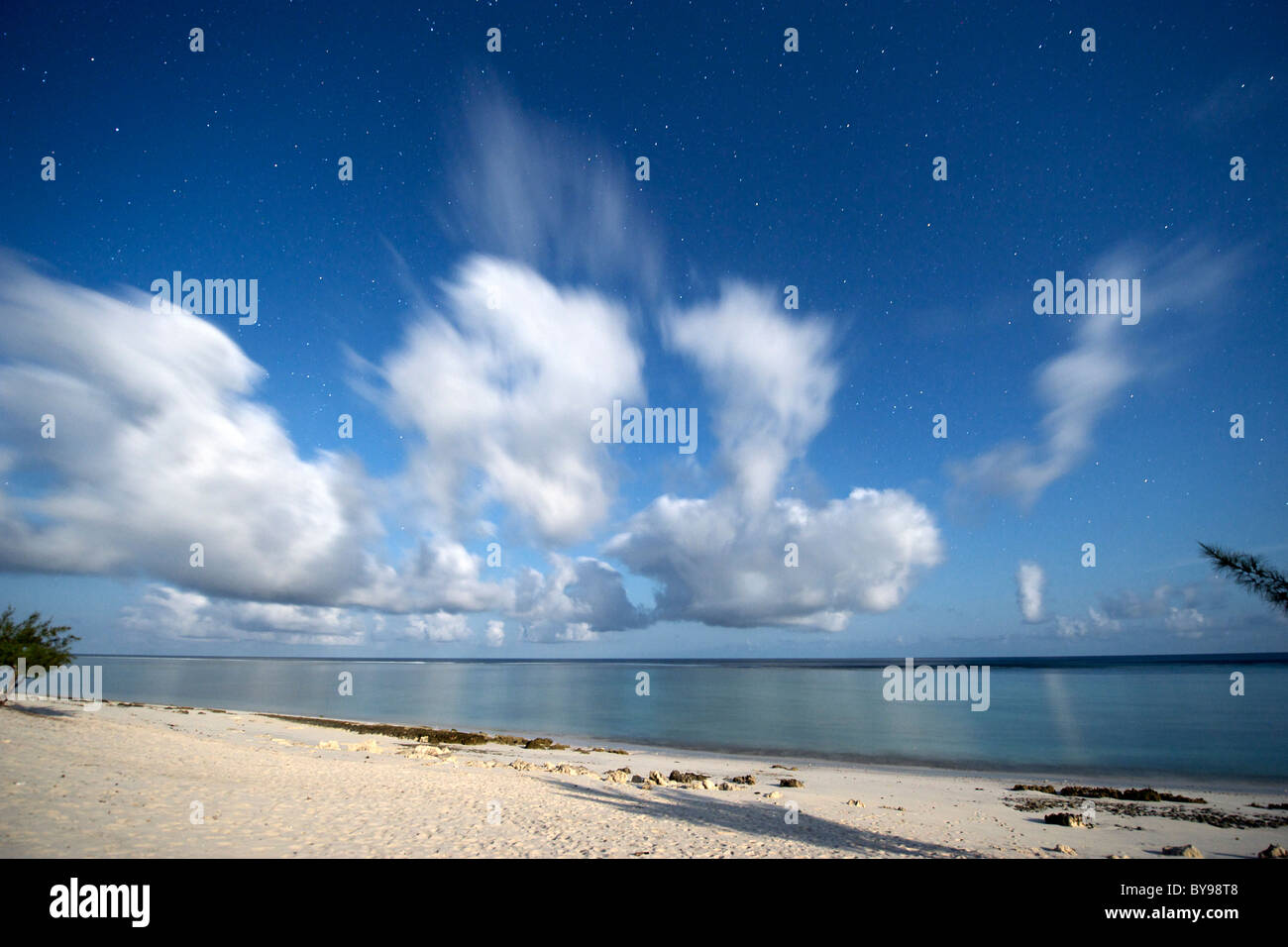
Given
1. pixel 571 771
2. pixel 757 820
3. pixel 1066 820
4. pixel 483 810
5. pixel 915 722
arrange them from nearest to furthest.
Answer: pixel 483 810 < pixel 757 820 < pixel 1066 820 < pixel 571 771 < pixel 915 722

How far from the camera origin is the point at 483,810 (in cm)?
1575

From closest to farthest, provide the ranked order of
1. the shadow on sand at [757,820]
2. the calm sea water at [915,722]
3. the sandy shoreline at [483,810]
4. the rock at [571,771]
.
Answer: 1. the sandy shoreline at [483,810]
2. the shadow on sand at [757,820]
3. the rock at [571,771]
4. the calm sea water at [915,722]

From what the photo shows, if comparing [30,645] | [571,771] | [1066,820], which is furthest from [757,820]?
[30,645]

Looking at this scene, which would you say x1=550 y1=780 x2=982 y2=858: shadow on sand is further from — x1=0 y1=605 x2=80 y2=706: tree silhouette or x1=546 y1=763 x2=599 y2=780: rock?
x1=0 y1=605 x2=80 y2=706: tree silhouette

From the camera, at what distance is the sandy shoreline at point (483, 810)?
38.9 feet

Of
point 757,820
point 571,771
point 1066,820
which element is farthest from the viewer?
point 571,771

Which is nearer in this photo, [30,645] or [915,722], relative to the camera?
[30,645]

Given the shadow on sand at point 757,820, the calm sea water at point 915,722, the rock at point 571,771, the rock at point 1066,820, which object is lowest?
the calm sea water at point 915,722

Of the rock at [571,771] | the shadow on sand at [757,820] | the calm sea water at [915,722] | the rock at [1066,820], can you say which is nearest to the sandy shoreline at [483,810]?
the shadow on sand at [757,820]

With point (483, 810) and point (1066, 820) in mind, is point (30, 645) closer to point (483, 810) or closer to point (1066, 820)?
point (483, 810)

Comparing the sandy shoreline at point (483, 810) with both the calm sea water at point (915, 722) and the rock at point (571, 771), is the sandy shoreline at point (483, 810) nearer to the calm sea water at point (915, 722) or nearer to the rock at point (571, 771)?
the rock at point (571, 771)

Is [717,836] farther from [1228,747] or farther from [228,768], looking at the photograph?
[1228,747]
